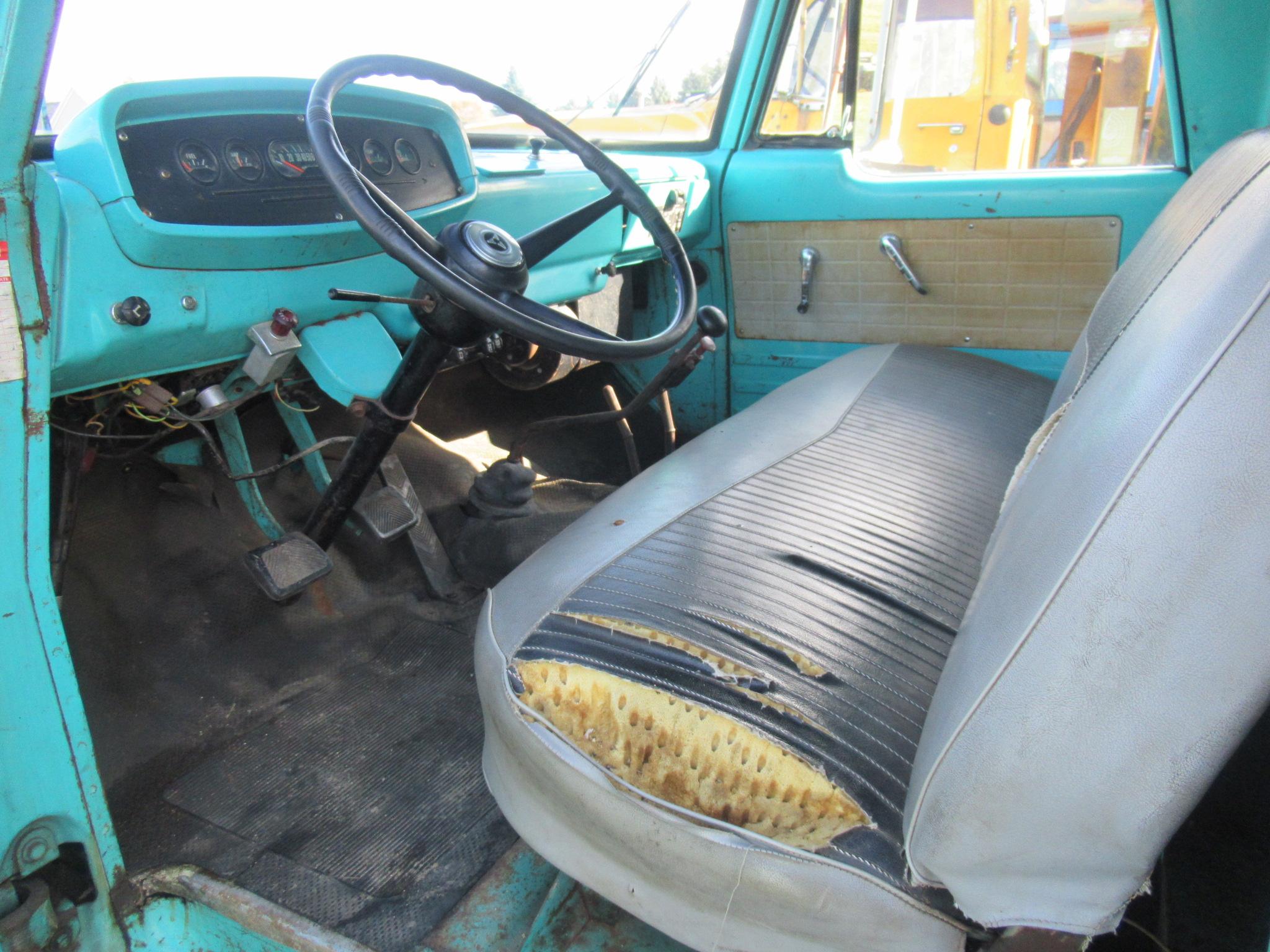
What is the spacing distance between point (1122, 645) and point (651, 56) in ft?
6.72

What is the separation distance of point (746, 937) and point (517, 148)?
189cm

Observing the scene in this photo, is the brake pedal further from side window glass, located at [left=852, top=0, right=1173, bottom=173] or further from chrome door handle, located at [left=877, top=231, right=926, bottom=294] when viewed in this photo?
side window glass, located at [left=852, top=0, right=1173, bottom=173]

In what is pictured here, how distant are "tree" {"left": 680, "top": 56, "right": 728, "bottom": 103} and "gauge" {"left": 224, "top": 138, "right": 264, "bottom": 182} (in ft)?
4.34

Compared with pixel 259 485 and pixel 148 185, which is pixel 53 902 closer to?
pixel 148 185

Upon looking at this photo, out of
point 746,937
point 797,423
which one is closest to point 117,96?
point 797,423

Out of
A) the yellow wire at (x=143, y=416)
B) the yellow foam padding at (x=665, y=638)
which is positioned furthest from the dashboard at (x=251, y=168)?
the yellow foam padding at (x=665, y=638)

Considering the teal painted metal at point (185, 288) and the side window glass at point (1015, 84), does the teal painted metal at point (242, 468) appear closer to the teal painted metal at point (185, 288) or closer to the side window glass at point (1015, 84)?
the teal painted metal at point (185, 288)

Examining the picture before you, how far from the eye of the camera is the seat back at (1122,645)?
0.59 m

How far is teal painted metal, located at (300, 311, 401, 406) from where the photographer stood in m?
1.47

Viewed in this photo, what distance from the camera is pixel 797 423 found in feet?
5.08

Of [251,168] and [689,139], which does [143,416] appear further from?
[689,139]

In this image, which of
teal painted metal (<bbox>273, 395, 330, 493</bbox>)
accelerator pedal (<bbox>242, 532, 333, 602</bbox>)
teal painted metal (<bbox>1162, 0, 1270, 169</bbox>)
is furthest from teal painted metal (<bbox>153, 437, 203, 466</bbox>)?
teal painted metal (<bbox>1162, 0, 1270, 169</bbox>)

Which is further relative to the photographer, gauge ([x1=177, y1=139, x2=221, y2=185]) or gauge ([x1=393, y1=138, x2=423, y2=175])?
gauge ([x1=393, y1=138, x2=423, y2=175])

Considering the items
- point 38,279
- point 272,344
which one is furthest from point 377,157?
point 38,279
